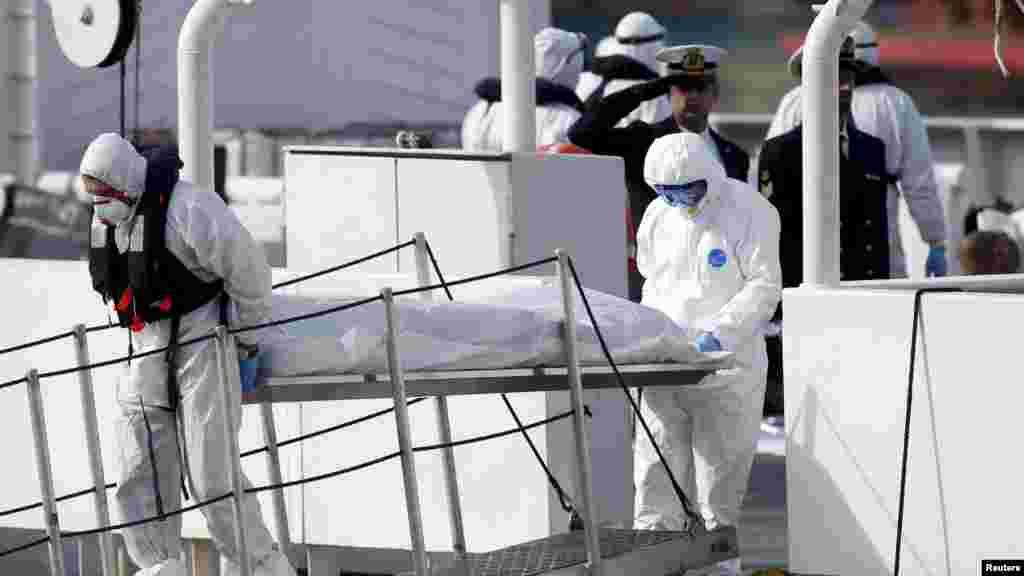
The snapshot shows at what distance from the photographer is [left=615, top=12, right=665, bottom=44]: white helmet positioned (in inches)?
587

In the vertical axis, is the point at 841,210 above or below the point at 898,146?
below

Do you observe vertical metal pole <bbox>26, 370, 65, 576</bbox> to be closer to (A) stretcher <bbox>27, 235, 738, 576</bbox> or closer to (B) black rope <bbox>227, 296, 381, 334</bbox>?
(A) stretcher <bbox>27, 235, 738, 576</bbox>

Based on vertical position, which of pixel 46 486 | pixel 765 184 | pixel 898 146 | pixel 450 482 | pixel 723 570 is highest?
pixel 898 146

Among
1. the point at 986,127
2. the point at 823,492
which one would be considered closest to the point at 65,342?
the point at 823,492

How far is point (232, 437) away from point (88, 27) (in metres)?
3.12

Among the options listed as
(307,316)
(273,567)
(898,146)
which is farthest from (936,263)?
(307,316)

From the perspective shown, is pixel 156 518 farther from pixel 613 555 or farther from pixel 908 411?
pixel 908 411

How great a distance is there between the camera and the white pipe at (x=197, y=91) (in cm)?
1052

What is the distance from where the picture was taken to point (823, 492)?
8578 mm

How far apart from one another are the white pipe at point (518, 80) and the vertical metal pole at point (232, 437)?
2.10 meters

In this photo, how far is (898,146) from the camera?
484 inches

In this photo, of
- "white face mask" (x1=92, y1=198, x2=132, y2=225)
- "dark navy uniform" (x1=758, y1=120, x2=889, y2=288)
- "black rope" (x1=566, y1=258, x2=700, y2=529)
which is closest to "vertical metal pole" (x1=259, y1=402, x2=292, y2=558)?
"white face mask" (x1=92, y1=198, x2=132, y2=225)

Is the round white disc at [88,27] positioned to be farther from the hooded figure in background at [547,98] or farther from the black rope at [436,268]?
the hooded figure in background at [547,98]

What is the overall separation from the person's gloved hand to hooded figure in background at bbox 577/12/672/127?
4.93 m
